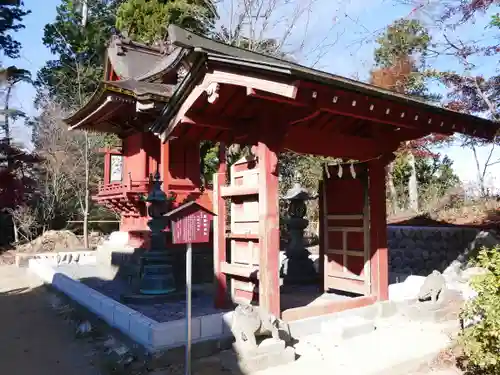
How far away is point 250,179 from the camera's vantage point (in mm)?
5734

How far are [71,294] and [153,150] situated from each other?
420 centimetres

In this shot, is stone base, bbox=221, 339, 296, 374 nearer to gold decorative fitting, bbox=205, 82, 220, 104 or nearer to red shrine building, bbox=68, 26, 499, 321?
red shrine building, bbox=68, 26, 499, 321

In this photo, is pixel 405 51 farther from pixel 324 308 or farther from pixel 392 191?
pixel 324 308

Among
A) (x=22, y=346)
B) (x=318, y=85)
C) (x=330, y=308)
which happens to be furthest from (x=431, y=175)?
(x=22, y=346)

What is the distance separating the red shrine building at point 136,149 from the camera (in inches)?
383

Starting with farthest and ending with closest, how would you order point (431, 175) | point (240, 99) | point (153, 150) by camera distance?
point (431, 175) < point (153, 150) < point (240, 99)

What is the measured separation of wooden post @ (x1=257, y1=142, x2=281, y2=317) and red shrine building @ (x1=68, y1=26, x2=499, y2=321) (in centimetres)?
1

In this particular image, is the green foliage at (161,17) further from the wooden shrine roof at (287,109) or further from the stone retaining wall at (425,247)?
the wooden shrine roof at (287,109)

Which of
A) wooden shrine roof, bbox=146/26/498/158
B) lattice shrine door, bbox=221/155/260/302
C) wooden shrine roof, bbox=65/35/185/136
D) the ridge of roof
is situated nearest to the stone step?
lattice shrine door, bbox=221/155/260/302

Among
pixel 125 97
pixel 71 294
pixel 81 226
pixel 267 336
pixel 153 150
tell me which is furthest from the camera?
pixel 81 226

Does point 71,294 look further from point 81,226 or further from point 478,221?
point 81,226

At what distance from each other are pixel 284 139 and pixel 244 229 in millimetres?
1566

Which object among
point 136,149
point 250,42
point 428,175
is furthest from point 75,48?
point 428,175

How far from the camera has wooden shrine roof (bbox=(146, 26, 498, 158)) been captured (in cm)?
426
